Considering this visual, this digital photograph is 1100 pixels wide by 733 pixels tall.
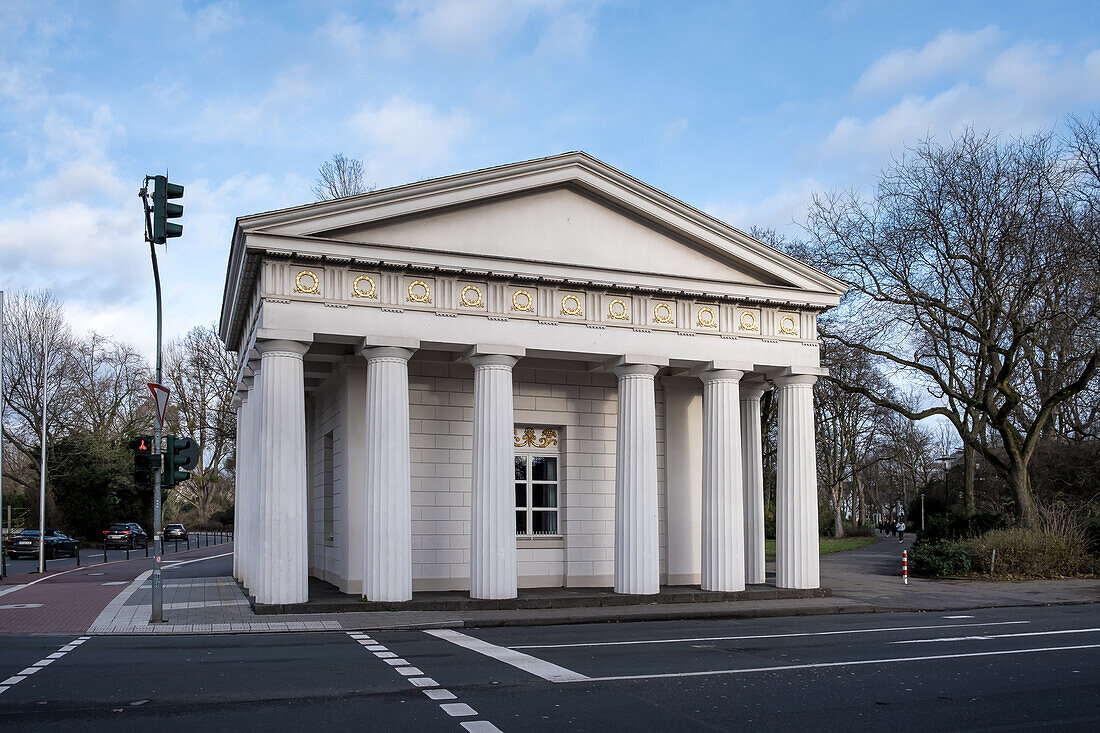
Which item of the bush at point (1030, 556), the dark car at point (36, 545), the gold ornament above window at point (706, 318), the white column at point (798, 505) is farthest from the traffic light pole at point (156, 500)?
the dark car at point (36, 545)

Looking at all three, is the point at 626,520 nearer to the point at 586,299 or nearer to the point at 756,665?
the point at 586,299

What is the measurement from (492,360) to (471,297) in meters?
1.40

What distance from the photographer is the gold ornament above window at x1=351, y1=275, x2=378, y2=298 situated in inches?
746

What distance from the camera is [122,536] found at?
50.1 meters

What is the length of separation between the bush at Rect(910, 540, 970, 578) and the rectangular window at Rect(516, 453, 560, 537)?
12240 millimetres

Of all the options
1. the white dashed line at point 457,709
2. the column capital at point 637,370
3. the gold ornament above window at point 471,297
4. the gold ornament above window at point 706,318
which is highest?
the gold ornament above window at point 471,297

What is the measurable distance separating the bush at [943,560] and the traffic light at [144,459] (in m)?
21.7

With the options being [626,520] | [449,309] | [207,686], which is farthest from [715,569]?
[207,686]

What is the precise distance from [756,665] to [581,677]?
2549mm

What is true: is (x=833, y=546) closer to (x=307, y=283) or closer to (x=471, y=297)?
(x=471, y=297)

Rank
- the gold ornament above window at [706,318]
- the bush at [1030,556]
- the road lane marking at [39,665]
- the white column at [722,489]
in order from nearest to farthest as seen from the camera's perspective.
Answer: the road lane marking at [39,665] < the white column at [722,489] < the gold ornament above window at [706,318] < the bush at [1030,556]

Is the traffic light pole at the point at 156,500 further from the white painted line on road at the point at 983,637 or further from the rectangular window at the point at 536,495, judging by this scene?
the white painted line on road at the point at 983,637

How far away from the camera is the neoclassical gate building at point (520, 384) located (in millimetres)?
18672

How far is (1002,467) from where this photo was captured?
30844 millimetres
